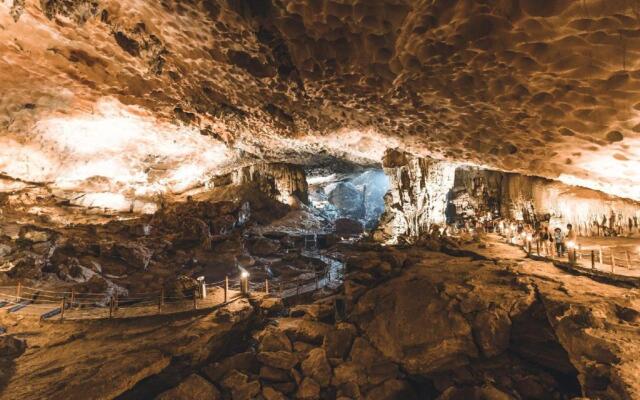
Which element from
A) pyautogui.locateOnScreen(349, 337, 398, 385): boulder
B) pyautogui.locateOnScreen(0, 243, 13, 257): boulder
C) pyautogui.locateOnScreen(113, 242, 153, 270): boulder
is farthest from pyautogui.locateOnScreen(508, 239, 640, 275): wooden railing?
pyautogui.locateOnScreen(0, 243, 13, 257): boulder

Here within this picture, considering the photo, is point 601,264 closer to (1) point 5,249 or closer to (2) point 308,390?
(2) point 308,390

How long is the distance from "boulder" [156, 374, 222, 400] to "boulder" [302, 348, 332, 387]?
1.90 meters

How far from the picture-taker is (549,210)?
589 inches

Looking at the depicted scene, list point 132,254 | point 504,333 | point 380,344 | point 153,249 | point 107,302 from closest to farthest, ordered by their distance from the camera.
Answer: point 504,333, point 380,344, point 107,302, point 132,254, point 153,249

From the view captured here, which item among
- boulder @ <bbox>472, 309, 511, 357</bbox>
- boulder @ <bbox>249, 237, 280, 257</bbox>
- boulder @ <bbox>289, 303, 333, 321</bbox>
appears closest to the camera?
boulder @ <bbox>472, 309, 511, 357</bbox>

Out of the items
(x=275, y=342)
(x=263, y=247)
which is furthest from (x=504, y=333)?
(x=263, y=247)

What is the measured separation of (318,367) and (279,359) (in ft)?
3.18

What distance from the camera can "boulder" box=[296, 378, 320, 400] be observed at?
6.36 meters

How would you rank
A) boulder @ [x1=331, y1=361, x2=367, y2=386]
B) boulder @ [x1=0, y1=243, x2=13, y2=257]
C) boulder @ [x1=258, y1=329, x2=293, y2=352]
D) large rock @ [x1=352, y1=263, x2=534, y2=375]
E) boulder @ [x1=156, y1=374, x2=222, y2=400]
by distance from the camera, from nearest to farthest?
boulder @ [x1=156, y1=374, x2=222, y2=400], large rock @ [x1=352, y1=263, x2=534, y2=375], boulder @ [x1=331, y1=361, x2=367, y2=386], boulder @ [x1=258, y1=329, x2=293, y2=352], boulder @ [x1=0, y1=243, x2=13, y2=257]

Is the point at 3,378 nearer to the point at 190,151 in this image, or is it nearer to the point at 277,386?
the point at 277,386

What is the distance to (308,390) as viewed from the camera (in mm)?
6406

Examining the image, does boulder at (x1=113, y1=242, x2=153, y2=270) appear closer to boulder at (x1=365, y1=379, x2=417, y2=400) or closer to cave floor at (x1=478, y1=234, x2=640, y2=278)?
boulder at (x1=365, y1=379, x2=417, y2=400)

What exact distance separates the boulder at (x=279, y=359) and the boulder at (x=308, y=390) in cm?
64

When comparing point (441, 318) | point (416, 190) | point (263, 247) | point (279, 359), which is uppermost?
point (416, 190)
